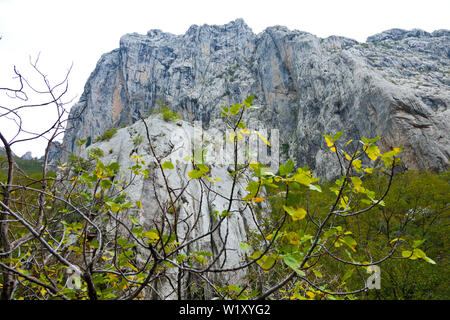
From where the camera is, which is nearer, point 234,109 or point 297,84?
point 234,109

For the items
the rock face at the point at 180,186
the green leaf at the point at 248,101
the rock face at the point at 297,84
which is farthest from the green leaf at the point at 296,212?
A: the rock face at the point at 297,84

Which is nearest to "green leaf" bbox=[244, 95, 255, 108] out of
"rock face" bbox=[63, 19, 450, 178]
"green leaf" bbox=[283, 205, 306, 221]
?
"green leaf" bbox=[283, 205, 306, 221]

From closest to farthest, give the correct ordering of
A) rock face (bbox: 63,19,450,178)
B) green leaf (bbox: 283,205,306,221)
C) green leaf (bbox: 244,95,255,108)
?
1. green leaf (bbox: 283,205,306,221)
2. green leaf (bbox: 244,95,255,108)
3. rock face (bbox: 63,19,450,178)

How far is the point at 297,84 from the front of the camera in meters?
40.0

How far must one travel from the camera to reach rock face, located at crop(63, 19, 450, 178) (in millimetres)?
23969

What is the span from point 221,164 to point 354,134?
24416 mm

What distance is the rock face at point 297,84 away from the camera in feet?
Result: 78.6

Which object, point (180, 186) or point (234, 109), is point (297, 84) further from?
point (234, 109)

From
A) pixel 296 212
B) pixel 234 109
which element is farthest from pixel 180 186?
pixel 296 212

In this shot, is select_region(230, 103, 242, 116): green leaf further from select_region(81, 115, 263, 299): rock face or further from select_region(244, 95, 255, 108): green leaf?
select_region(81, 115, 263, 299): rock face

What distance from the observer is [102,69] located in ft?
199

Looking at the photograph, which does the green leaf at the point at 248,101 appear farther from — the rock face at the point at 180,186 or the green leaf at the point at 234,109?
the rock face at the point at 180,186
